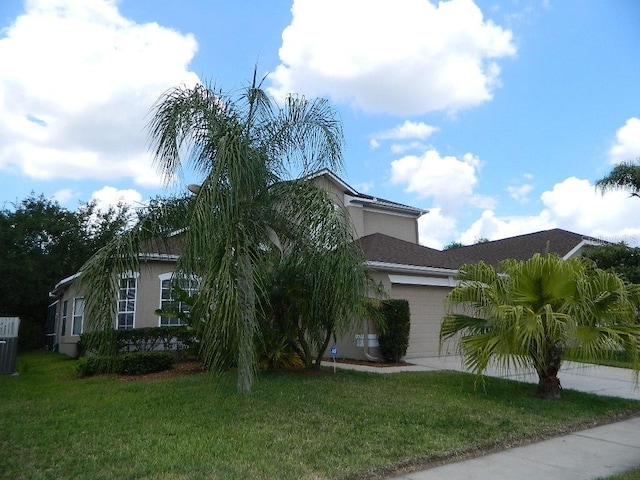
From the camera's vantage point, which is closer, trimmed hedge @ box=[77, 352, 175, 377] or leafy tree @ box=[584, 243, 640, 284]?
trimmed hedge @ box=[77, 352, 175, 377]

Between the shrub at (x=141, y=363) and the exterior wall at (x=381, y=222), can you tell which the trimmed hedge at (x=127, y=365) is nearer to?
the shrub at (x=141, y=363)

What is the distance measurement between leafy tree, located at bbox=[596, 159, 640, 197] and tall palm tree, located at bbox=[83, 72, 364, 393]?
46.2 ft

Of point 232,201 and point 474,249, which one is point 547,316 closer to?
point 232,201

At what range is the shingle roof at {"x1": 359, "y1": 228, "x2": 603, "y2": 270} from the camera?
1633cm

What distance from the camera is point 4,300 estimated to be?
24078mm

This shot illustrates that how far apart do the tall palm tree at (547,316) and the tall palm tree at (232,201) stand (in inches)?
90.9

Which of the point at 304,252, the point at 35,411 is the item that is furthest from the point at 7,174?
the point at 304,252

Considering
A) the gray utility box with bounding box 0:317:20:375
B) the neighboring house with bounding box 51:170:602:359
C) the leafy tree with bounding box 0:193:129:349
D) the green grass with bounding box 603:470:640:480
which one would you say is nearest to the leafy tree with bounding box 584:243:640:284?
the neighboring house with bounding box 51:170:602:359

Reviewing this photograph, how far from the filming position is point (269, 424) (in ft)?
22.1

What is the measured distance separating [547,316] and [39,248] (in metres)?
25.1

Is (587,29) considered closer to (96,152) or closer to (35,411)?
(35,411)

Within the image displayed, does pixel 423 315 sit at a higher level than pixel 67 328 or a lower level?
higher

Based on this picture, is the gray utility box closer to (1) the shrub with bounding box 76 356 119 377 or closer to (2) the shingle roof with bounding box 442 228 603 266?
(1) the shrub with bounding box 76 356 119 377

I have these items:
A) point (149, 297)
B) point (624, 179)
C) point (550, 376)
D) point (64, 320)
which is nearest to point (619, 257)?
point (624, 179)
